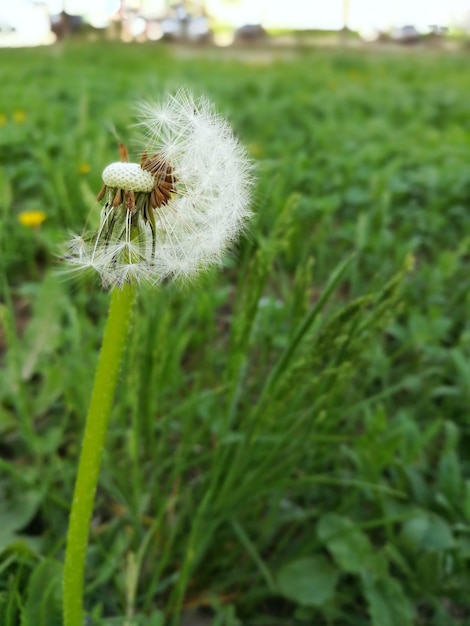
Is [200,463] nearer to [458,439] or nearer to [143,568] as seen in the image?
[143,568]

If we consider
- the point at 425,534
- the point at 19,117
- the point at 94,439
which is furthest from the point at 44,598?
the point at 19,117

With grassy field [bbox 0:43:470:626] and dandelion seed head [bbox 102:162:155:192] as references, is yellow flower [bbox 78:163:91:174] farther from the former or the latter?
dandelion seed head [bbox 102:162:155:192]

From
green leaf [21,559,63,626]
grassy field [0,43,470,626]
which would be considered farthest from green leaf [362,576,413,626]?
Answer: green leaf [21,559,63,626]

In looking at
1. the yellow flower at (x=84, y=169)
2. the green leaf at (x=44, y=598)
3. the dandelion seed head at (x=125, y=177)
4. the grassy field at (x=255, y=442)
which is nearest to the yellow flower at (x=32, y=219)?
the grassy field at (x=255, y=442)

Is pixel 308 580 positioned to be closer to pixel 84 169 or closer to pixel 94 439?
pixel 94 439

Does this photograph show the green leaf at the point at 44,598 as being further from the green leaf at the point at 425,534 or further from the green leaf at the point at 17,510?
the green leaf at the point at 425,534

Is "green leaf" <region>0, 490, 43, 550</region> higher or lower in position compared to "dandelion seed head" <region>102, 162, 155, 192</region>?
lower
